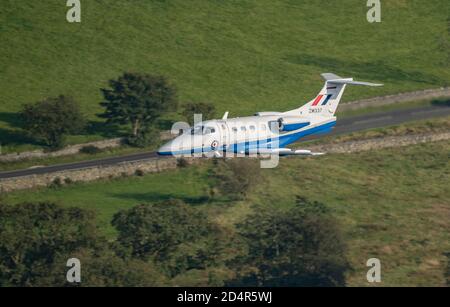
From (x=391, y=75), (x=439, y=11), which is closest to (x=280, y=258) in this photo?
(x=391, y=75)

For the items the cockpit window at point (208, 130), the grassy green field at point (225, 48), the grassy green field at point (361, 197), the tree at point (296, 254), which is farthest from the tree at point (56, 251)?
the grassy green field at point (225, 48)

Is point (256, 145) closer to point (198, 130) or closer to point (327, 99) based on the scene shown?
point (198, 130)

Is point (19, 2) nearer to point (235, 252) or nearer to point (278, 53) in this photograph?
point (278, 53)

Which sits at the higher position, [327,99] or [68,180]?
[327,99]

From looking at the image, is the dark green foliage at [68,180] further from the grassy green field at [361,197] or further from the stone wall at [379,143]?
the stone wall at [379,143]

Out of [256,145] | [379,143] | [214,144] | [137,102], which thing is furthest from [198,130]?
[379,143]
